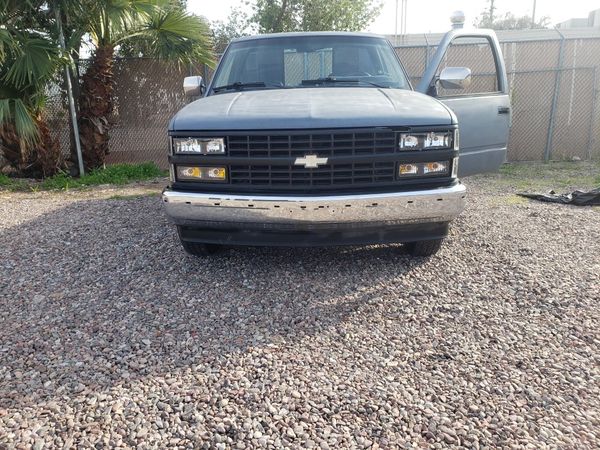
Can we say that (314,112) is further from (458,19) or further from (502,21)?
(502,21)

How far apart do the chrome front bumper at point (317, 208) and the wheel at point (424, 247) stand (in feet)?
1.39

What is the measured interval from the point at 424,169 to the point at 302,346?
1.65 meters

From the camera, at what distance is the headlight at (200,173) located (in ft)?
12.4

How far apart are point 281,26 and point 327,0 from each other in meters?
1.47

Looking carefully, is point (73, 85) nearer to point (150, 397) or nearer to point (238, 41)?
point (238, 41)

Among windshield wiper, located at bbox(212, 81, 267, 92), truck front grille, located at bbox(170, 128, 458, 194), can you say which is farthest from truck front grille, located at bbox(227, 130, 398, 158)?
windshield wiper, located at bbox(212, 81, 267, 92)

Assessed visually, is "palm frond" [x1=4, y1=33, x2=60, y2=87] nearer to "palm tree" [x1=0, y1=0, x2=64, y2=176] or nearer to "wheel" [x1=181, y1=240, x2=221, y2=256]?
"palm tree" [x1=0, y1=0, x2=64, y2=176]

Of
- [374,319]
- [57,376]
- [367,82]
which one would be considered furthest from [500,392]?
[367,82]

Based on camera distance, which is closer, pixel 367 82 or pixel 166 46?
pixel 367 82

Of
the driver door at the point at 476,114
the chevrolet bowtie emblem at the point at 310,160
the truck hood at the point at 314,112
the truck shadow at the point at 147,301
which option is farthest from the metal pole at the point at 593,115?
the chevrolet bowtie emblem at the point at 310,160

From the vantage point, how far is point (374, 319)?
3299 mm

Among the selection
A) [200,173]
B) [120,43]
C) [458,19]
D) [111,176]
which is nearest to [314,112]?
[200,173]

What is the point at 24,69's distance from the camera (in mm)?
7613

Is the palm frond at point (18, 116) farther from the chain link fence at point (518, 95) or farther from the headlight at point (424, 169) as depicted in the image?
the headlight at point (424, 169)
